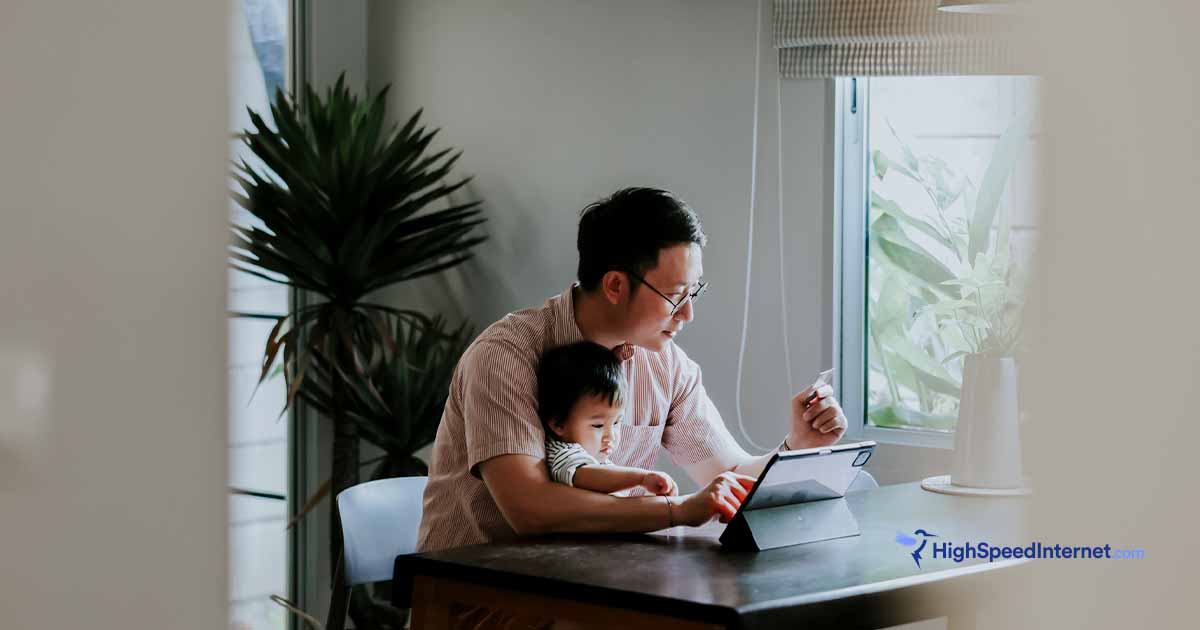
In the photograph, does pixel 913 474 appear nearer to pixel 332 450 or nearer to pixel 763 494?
pixel 763 494

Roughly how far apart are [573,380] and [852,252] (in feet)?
4.13

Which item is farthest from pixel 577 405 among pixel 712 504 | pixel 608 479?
pixel 712 504

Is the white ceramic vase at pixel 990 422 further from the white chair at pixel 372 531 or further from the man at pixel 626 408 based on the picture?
the white chair at pixel 372 531

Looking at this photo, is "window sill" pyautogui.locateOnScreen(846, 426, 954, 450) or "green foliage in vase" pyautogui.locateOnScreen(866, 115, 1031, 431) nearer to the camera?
"green foliage in vase" pyautogui.locateOnScreen(866, 115, 1031, 431)

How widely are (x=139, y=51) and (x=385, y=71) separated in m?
3.80

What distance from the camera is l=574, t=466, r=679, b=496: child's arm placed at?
6.01 feet

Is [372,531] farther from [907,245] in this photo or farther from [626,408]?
[907,245]

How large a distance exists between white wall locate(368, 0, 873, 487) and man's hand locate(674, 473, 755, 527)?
1.23 meters

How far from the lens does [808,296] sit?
2975 mm

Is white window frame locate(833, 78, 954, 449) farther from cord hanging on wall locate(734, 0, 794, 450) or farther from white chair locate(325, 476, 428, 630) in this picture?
white chair locate(325, 476, 428, 630)

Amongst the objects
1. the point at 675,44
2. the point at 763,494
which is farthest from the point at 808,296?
the point at 763,494

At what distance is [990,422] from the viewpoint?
2086 millimetres

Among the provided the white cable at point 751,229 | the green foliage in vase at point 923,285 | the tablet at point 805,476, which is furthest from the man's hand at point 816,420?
the white cable at point 751,229

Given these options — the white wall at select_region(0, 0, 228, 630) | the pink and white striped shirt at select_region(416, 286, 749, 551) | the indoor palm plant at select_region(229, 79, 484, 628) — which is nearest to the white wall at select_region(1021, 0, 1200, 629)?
the white wall at select_region(0, 0, 228, 630)
